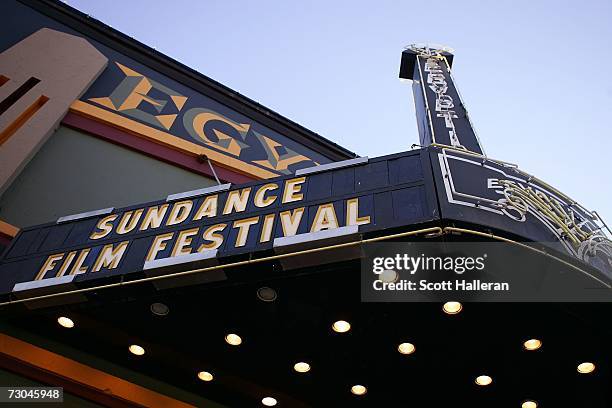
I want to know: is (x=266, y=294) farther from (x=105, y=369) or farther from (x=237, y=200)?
(x=105, y=369)

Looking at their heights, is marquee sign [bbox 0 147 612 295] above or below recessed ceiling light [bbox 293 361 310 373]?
above

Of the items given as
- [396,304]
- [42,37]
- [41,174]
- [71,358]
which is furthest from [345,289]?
[42,37]


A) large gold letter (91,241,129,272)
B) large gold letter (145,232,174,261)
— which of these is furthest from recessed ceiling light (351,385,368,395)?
large gold letter (91,241,129,272)

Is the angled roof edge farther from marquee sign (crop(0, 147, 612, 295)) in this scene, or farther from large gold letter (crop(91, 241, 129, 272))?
large gold letter (crop(91, 241, 129, 272))

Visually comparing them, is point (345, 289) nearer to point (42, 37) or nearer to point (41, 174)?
point (41, 174)

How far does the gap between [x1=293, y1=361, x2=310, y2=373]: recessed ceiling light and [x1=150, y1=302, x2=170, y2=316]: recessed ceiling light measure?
7.87 feet

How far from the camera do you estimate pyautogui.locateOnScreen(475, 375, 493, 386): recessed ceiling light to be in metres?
9.77

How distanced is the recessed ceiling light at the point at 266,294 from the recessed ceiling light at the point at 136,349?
2.67 meters

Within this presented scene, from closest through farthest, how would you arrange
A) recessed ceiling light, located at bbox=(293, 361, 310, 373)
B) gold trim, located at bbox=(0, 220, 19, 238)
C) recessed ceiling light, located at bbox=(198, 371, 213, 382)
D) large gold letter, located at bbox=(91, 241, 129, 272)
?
large gold letter, located at bbox=(91, 241, 129, 272), recessed ceiling light, located at bbox=(293, 361, 310, 373), recessed ceiling light, located at bbox=(198, 371, 213, 382), gold trim, located at bbox=(0, 220, 19, 238)

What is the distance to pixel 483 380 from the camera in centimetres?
980

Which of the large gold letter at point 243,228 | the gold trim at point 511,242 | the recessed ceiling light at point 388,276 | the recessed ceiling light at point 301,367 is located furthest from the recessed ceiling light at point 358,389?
the gold trim at point 511,242

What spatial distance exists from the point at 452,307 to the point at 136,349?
5443 mm

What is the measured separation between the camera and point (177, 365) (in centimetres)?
1035

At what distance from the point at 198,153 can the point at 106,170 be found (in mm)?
2726
